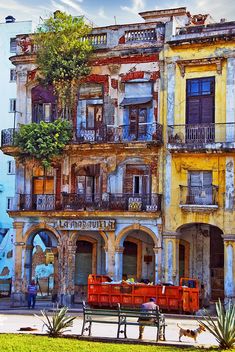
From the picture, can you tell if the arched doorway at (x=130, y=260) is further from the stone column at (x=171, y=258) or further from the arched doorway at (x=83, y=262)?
A: the stone column at (x=171, y=258)

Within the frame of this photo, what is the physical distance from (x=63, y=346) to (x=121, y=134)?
1780cm

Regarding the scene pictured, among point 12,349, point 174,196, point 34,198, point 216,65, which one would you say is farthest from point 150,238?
point 12,349

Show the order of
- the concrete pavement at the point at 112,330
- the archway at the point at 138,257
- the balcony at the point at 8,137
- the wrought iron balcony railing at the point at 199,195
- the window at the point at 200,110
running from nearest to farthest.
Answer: the concrete pavement at the point at 112,330 < the wrought iron balcony railing at the point at 199,195 < the window at the point at 200,110 < the archway at the point at 138,257 < the balcony at the point at 8,137

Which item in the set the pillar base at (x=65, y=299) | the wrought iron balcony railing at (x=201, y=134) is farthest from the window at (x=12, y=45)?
the pillar base at (x=65, y=299)

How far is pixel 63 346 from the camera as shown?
17594 millimetres

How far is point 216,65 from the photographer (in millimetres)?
32781

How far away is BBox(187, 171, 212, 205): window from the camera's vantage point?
107 ft

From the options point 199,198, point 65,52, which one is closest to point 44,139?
point 65,52

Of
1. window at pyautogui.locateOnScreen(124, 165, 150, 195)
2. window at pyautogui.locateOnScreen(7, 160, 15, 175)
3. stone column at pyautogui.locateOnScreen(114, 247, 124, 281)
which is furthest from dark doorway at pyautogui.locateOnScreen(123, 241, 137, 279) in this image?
window at pyautogui.locateOnScreen(7, 160, 15, 175)

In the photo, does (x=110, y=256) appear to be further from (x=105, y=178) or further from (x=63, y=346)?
(x=63, y=346)

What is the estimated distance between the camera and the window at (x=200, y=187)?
1284 inches

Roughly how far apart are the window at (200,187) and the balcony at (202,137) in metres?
1.37

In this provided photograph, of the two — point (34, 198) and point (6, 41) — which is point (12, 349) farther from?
point (6, 41)

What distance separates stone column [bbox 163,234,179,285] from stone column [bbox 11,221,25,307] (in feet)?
23.6
